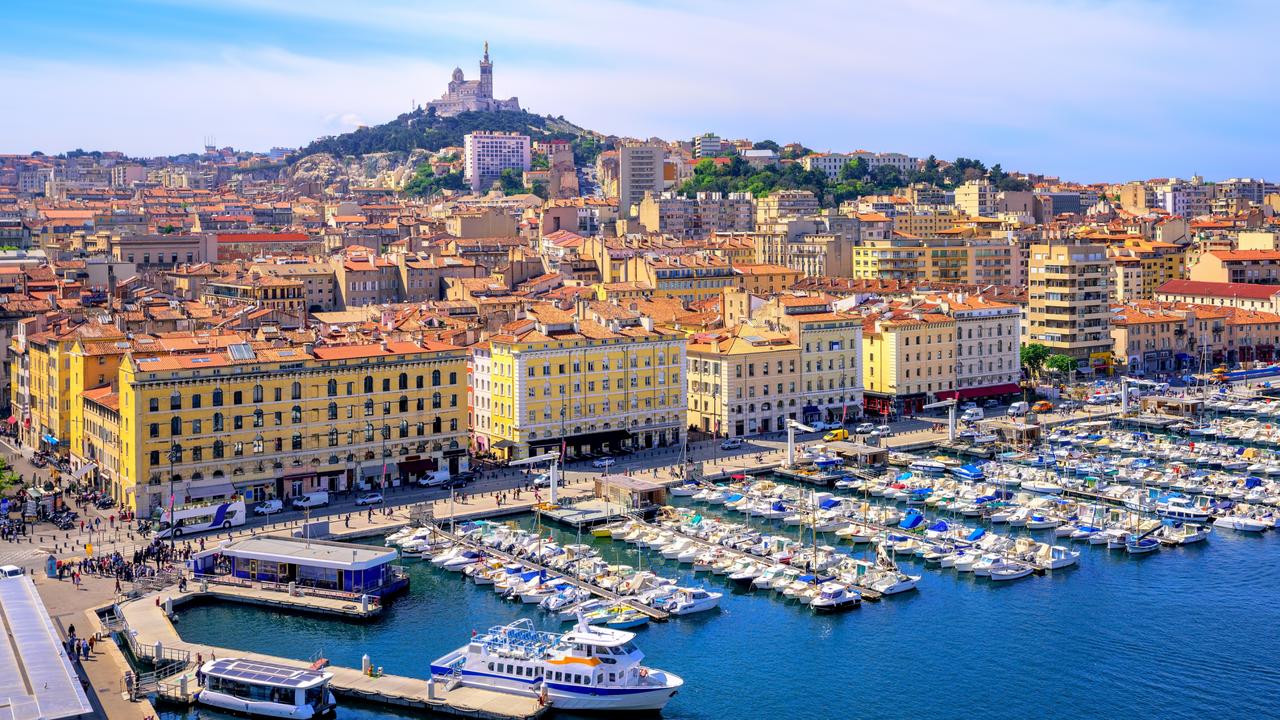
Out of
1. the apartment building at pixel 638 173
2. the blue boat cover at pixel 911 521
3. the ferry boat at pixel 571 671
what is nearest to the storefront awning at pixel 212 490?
the ferry boat at pixel 571 671

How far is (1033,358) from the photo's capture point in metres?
83.7

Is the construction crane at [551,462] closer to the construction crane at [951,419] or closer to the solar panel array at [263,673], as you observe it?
the construction crane at [951,419]

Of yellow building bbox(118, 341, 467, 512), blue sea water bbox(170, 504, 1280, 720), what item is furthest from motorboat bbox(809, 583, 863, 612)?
yellow building bbox(118, 341, 467, 512)

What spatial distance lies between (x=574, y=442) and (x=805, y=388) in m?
13.7

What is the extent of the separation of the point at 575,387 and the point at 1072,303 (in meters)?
37.8

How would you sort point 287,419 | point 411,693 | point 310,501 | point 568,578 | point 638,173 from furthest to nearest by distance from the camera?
point 638,173 → point 287,419 → point 310,501 → point 568,578 → point 411,693

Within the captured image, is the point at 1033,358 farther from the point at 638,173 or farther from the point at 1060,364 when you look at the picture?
the point at 638,173

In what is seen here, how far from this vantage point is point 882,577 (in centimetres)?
4591

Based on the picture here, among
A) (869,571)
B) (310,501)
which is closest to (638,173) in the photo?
(310,501)

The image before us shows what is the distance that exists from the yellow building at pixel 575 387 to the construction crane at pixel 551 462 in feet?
2.96

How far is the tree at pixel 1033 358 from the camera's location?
3290 inches

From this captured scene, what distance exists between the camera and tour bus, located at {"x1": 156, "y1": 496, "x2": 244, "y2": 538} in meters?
50.1

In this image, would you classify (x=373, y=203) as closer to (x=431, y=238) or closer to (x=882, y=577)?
(x=431, y=238)

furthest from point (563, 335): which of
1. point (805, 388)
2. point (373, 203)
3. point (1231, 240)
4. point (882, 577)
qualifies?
point (373, 203)
